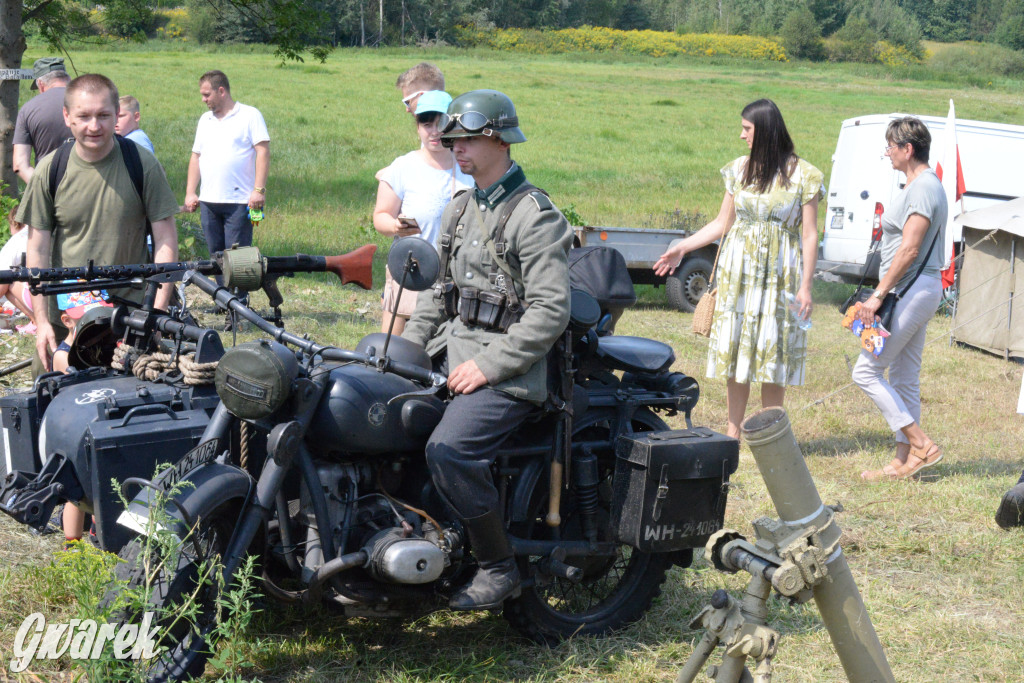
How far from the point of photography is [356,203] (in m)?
17.8

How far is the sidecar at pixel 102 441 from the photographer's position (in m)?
3.40

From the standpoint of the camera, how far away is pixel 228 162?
9086mm

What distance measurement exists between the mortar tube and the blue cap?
333 cm

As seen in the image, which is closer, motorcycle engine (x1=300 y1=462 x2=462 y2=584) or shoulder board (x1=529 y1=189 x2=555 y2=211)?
motorcycle engine (x1=300 y1=462 x2=462 y2=584)

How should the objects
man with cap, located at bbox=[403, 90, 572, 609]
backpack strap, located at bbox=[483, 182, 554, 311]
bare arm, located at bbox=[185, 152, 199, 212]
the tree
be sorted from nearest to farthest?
man with cap, located at bbox=[403, 90, 572, 609] → backpack strap, located at bbox=[483, 182, 554, 311] → bare arm, located at bbox=[185, 152, 199, 212] → the tree

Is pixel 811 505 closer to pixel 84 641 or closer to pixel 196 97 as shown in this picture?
pixel 84 641

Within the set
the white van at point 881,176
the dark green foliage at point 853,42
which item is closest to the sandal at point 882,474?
the white van at point 881,176

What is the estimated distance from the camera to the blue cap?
5.36 meters

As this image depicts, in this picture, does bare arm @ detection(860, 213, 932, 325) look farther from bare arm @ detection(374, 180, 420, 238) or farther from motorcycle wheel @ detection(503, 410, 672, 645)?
bare arm @ detection(374, 180, 420, 238)

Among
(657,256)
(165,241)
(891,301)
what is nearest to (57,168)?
(165,241)

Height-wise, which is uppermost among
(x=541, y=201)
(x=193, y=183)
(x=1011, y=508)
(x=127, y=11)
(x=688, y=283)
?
(x=127, y=11)

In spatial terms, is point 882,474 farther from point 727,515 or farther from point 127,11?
point 127,11

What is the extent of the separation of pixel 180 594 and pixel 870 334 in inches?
178

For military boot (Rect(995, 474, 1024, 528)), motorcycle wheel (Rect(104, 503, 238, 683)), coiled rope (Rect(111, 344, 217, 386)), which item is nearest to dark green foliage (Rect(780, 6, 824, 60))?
military boot (Rect(995, 474, 1024, 528))
